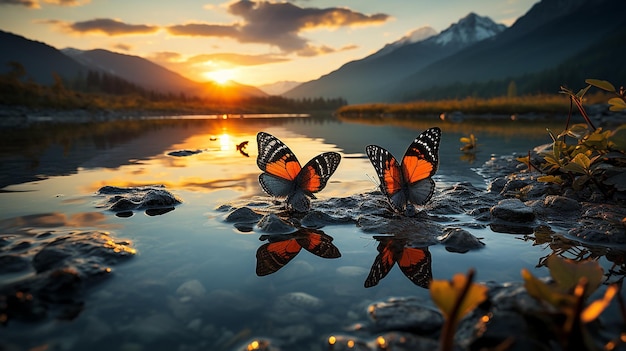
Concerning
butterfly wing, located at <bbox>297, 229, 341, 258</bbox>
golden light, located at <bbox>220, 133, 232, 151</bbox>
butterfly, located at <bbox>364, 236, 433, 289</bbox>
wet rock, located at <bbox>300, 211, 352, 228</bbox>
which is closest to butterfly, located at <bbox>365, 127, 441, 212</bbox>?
wet rock, located at <bbox>300, 211, 352, 228</bbox>

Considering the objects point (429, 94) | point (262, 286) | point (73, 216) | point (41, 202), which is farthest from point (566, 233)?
point (429, 94)

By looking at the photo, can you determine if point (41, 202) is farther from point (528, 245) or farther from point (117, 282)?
point (528, 245)

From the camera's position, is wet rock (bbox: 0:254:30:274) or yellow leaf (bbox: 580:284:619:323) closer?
yellow leaf (bbox: 580:284:619:323)

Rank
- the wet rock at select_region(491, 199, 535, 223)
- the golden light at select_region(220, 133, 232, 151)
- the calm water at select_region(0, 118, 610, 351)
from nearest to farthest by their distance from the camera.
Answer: the calm water at select_region(0, 118, 610, 351) < the wet rock at select_region(491, 199, 535, 223) < the golden light at select_region(220, 133, 232, 151)

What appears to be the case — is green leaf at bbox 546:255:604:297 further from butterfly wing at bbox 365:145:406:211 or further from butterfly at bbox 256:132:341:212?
butterfly at bbox 256:132:341:212

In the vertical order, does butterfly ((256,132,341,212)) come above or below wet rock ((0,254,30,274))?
above

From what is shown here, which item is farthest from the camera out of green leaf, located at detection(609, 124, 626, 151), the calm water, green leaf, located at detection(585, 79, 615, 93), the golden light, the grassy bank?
the grassy bank

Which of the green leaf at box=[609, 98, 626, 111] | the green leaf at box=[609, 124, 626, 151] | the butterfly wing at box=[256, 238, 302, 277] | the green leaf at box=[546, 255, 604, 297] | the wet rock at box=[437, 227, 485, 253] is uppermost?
the green leaf at box=[609, 98, 626, 111]
